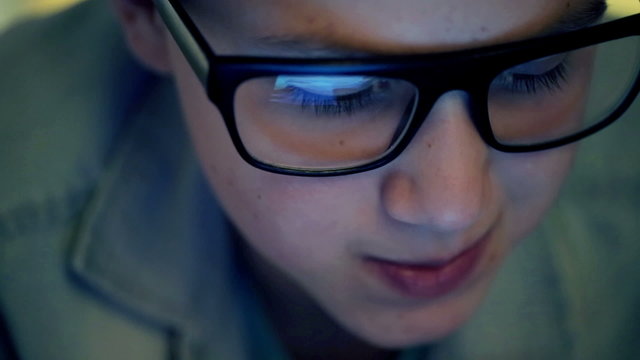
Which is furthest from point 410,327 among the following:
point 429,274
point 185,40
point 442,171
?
point 185,40

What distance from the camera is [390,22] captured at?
1.73ft

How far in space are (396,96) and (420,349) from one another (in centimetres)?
37

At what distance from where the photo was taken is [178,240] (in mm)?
778

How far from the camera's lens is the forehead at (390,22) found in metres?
0.52

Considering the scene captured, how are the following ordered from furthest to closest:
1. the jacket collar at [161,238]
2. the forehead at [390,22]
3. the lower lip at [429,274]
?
the jacket collar at [161,238] < the lower lip at [429,274] < the forehead at [390,22]

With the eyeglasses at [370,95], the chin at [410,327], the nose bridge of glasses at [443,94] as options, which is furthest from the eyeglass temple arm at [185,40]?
the chin at [410,327]

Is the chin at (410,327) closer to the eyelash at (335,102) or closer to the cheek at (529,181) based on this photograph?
the cheek at (529,181)

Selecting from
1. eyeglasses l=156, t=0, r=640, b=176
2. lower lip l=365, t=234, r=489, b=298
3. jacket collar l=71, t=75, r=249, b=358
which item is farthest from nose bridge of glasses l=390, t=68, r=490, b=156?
jacket collar l=71, t=75, r=249, b=358

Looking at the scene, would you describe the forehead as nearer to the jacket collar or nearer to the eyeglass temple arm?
the eyeglass temple arm

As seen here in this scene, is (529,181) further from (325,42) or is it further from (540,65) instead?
(325,42)

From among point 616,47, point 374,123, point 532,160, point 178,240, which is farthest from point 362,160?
point 616,47

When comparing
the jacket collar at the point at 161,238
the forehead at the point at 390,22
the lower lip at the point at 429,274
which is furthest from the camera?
the jacket collar at the point at 161,238

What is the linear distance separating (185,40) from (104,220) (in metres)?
0.23

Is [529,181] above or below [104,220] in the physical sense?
Answer: above
